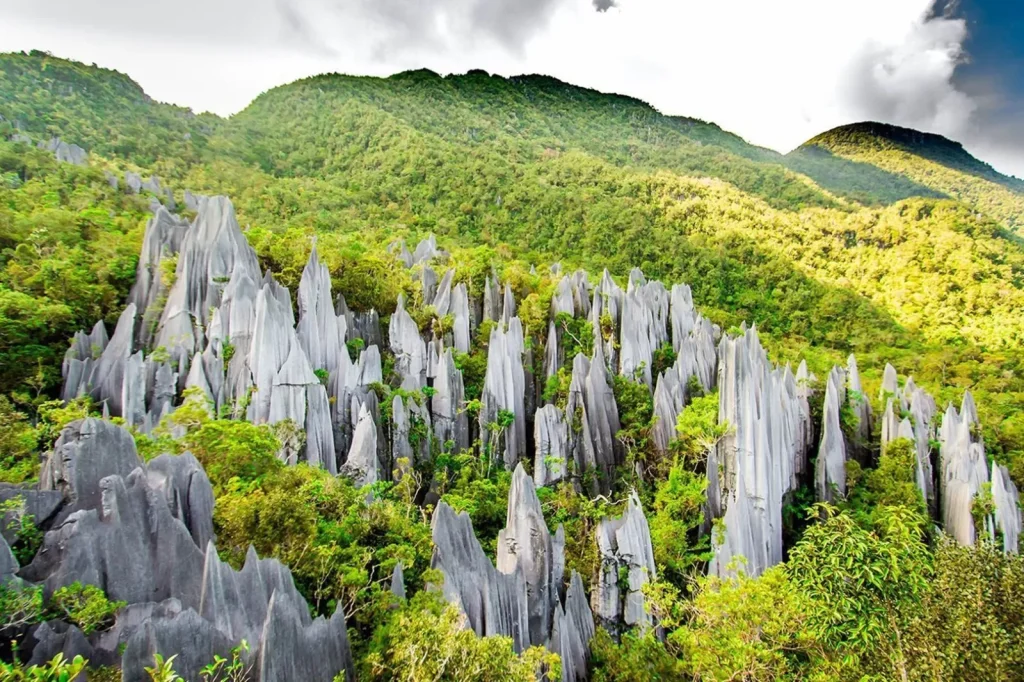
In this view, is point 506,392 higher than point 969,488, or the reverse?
point 506,392

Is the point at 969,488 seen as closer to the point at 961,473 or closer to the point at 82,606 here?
the point at 961,473

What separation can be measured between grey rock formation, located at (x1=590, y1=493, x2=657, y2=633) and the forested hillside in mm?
121

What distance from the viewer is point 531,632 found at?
1350 cm

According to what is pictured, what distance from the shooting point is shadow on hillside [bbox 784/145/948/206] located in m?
60.3

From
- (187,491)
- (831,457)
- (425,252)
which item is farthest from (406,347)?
(831,457)

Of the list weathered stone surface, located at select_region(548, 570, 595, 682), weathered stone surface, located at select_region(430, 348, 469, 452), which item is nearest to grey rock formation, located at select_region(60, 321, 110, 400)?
weathered stone surface, located at select_region(430, 348, 469, 452)

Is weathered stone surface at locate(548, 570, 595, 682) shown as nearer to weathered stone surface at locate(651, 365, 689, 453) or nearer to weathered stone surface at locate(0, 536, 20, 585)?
weathered stone surface at locate(651, 365, 689, 453)

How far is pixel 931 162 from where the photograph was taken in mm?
77438

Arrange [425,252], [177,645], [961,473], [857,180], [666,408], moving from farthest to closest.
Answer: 1. [857,180]
2. [425,252]
3. [666,408]
4. [961,473]
5. [177,645]

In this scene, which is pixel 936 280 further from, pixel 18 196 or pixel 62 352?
pixel 18 196

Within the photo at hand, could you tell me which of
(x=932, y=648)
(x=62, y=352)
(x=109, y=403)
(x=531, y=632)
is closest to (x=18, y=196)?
(x=62, y=352)

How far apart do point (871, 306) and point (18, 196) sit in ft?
167

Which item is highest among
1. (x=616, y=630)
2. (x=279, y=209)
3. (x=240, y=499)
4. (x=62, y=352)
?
(x=279, y=209)

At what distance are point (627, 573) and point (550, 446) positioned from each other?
267 inches
